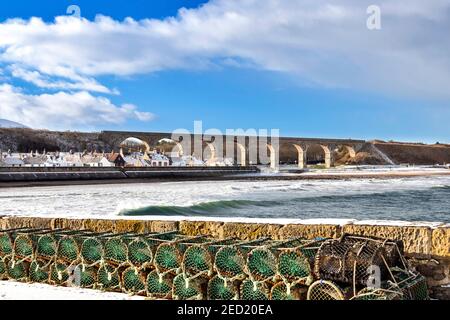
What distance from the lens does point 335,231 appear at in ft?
19.3

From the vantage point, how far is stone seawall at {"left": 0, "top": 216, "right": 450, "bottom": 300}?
5.40 m

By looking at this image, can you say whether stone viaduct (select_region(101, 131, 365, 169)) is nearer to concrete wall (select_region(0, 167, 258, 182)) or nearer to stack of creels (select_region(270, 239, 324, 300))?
concrete wall (select_region(0, 167, 258, 182))

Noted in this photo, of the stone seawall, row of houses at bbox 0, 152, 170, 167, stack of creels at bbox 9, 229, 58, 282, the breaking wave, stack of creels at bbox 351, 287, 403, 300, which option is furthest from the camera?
row of houses at bbox 0, 152, 170, 167

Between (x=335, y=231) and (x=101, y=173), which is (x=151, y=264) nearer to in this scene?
(x=335, y=231)

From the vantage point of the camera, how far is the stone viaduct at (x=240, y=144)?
96062mm

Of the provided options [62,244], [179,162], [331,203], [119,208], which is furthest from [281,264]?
[179,162]

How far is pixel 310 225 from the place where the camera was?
6.02 m

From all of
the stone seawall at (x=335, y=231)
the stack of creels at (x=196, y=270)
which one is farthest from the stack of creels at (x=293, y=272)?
the stone seawall at (x=335, y=231)

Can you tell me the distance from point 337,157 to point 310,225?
141 m

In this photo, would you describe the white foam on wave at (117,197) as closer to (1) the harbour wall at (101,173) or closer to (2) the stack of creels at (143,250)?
(2) the stack of creels at (143,250)

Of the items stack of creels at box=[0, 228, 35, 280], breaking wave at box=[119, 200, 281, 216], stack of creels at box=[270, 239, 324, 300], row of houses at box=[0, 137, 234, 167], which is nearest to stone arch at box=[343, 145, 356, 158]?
row of houses at box=[0, 137, 234, 167]

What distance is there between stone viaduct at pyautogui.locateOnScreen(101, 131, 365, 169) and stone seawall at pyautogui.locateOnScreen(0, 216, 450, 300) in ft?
291

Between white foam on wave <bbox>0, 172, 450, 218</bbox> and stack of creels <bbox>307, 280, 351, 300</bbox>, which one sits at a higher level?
stack of creels <bbox>307, 280, 351, 300</bbox>
